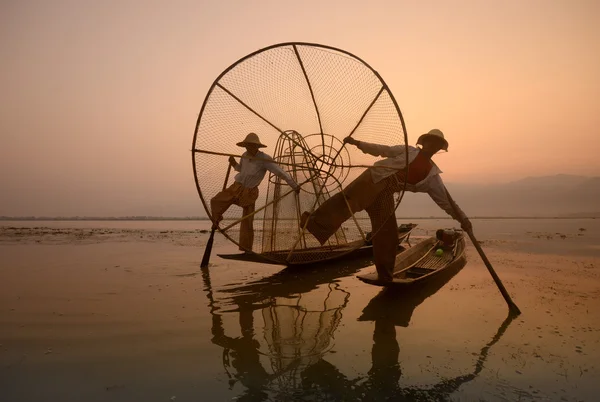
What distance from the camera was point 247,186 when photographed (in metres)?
6.82

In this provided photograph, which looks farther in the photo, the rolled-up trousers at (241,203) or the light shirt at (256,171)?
the rolled-up trousers at (241,203)

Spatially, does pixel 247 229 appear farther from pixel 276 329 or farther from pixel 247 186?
pixel 276 329

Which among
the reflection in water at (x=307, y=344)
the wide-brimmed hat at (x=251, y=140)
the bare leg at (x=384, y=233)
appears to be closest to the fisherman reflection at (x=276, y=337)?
the reflection in water at (x=307, y=344)

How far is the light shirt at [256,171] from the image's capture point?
6.57 m

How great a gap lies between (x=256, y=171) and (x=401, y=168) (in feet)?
8.70

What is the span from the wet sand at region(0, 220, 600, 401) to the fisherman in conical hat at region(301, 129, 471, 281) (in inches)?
40.9

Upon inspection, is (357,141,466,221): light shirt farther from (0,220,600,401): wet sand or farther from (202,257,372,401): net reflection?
(202,257,372,401): net reflection

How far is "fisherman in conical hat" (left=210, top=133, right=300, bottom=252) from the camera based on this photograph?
6562 mm

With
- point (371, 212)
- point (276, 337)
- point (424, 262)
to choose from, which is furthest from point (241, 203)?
point (424, 262)

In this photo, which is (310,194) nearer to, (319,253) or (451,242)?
(319,253)

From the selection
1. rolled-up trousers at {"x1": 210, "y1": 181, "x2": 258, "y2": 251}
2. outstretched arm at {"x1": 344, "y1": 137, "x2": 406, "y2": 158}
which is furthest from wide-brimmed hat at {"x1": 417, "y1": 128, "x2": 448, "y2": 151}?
rolled-up trousers at {"x1": 210, "y1": 181, "x2": 258, "y2": 251}

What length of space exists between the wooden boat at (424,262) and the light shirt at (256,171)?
90.1 inches

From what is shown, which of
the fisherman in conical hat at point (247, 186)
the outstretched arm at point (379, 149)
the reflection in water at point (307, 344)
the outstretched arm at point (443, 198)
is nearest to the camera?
the reflection in water at point (307, 344)

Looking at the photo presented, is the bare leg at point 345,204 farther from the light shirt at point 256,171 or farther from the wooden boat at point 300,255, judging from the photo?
the wooden boat at point 300,255
